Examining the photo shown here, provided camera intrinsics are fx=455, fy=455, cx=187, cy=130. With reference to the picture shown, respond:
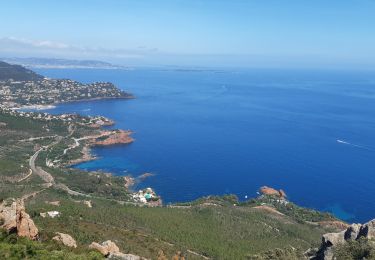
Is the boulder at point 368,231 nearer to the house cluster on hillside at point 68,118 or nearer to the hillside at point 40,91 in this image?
the house cluster on hillside at point 68,118

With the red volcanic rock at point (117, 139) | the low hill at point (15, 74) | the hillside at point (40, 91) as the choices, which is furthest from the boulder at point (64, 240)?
the low hill at point (15, 74)

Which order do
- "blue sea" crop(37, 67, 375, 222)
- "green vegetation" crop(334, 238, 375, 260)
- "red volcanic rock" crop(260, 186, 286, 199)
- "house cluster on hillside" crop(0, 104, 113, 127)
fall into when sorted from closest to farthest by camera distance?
"green vegetation" crop(334, 238, 375, 260) → "red volcanic rock" crop(260, 186, 286, 199) → "blue sea" crop(37, 67, 375, 222) → "house cluster on hillside" crop(0, 104, 113, 127)

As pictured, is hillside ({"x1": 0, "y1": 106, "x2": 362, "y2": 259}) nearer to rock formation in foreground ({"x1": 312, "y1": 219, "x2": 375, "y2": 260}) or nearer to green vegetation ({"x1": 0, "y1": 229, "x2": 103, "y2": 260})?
green vegetation ({"x1": 0, "y1": 229, "x2": 103, "y2": 260})

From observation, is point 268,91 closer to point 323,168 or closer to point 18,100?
point 18,100

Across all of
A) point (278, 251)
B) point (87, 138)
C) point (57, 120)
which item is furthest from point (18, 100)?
point (278, 251)

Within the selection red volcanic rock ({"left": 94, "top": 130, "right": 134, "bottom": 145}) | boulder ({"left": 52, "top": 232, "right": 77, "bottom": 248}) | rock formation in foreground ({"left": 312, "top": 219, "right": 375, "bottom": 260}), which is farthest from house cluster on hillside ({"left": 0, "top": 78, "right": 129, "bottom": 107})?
rock formation in foreground ({"left": 312, "top": 219, "right": 375, "bottom": 260})
